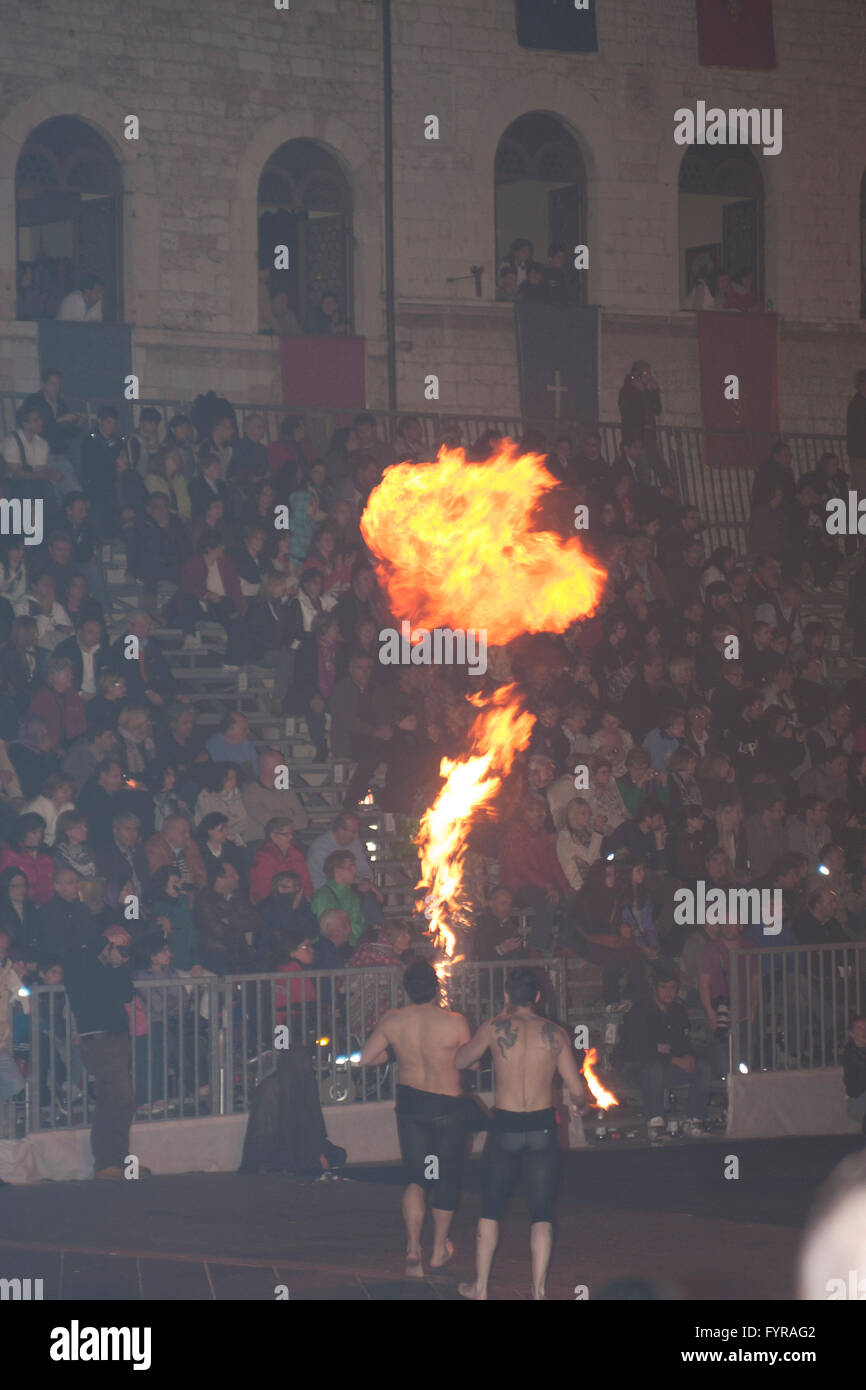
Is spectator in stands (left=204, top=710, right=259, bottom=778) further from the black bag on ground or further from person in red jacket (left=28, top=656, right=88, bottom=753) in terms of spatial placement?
the black bag on ground

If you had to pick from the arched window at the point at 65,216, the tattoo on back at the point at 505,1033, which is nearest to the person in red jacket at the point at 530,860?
the tattoo on back at the point at 505,1033

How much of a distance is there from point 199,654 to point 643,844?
15.3 ft

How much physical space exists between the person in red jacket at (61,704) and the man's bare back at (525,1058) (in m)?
5.70

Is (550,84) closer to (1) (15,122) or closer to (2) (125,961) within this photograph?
(1) (15,122)

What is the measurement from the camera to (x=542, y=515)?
67.7ft

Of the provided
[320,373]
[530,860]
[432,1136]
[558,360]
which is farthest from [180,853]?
[558,360]

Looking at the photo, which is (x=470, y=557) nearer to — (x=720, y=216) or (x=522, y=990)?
(x=522, y=990)

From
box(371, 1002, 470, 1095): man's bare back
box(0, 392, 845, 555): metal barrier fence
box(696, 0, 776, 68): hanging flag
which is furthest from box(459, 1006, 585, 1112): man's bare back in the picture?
box(696, 0, 776, 68): hanging flag

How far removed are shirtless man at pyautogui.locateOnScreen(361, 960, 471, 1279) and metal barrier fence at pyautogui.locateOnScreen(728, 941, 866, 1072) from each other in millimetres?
4341

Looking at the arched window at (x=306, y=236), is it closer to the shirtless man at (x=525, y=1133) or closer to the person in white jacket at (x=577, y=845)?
the person in white jacket at (x=577, y=845)

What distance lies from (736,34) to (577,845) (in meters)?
14.7

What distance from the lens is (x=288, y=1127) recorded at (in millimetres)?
14531
